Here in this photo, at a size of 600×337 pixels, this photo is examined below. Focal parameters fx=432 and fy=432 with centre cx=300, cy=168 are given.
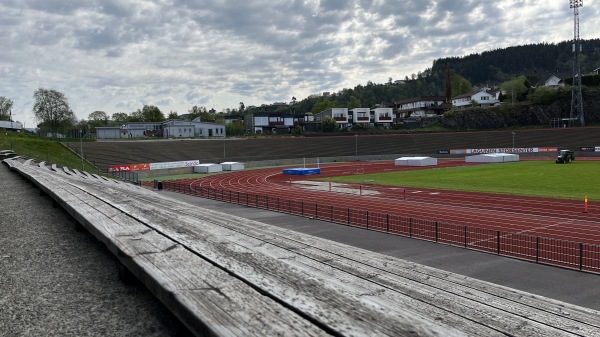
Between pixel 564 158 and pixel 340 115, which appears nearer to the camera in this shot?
pixel 564 158

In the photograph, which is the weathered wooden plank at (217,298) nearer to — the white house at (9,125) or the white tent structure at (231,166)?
the white tent structure at (231,166)

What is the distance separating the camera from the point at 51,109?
108 m

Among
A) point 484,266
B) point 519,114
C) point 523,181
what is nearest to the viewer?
point 484,266

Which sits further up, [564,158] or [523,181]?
[564,158]

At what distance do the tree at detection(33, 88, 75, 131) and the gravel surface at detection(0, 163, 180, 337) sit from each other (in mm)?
115789

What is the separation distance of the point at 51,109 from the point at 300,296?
12353cm

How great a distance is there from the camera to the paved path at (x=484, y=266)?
47.3ft

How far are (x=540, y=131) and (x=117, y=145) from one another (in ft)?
328

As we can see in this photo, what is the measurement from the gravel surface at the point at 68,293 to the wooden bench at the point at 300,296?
36cm

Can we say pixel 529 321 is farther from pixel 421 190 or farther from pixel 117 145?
pixel 117 145

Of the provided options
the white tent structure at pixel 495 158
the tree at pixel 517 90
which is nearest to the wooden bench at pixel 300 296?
the white tent structure at pixel 495 158

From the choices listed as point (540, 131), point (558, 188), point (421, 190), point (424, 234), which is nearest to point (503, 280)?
point (424, 234)

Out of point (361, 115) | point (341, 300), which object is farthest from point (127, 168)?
point (361, 115)

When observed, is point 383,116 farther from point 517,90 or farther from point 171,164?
point 171,164
